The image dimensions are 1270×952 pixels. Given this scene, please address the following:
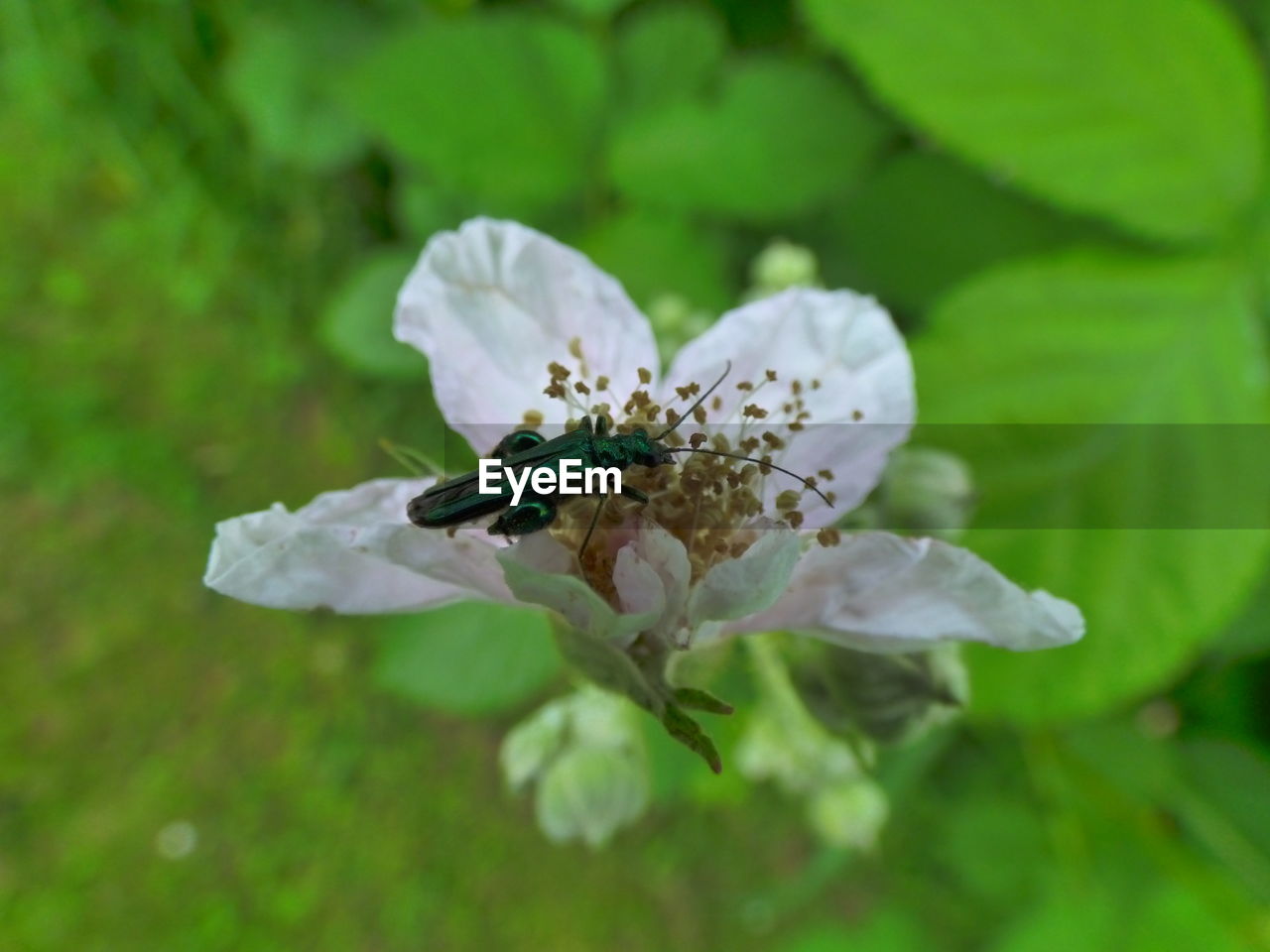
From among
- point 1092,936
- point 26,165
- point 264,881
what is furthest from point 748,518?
point 26,165

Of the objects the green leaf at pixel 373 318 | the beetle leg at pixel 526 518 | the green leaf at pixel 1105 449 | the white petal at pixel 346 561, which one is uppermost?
the beetle leg at pixel 526 518

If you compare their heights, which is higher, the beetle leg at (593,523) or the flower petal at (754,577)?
the flower petal at (754,577)

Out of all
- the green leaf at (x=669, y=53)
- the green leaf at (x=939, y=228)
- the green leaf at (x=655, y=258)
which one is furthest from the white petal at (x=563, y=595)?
the green leaf at (x=669, y=53)

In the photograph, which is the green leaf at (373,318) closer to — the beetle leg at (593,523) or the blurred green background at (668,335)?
the blurred green background at (668,335)

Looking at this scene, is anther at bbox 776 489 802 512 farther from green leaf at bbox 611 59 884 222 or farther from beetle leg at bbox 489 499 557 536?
green leaf at bbox 611 59 884 222

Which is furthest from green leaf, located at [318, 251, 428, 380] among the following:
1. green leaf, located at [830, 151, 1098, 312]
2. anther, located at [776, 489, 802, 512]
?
anther, located at [776, 489, 802, 512]
